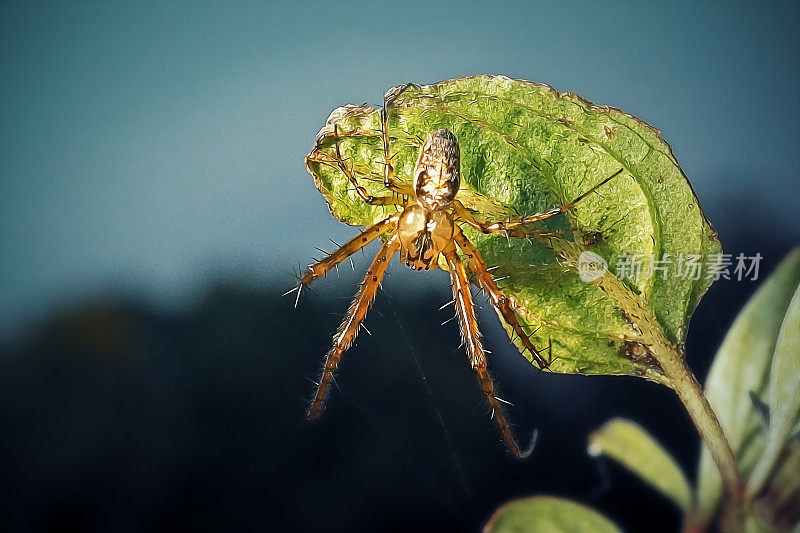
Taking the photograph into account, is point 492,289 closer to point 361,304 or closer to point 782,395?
point 361,304

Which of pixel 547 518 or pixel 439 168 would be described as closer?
pixel 439 168

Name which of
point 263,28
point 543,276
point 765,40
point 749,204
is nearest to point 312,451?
point 543,276

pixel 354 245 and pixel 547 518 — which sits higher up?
pixel 354 245

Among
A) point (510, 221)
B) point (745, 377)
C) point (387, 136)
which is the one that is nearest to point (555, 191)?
point (510, 221)

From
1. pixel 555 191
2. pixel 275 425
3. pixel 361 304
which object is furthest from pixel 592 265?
pixel 275 425

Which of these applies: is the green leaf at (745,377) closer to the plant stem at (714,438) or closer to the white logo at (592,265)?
the plant stem at (714,438)

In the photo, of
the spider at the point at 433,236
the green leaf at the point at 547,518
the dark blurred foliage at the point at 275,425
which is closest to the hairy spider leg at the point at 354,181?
the spider at the point at 433,236

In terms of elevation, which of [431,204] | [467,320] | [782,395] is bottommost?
[782,395]

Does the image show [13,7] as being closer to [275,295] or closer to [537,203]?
[275,295]
